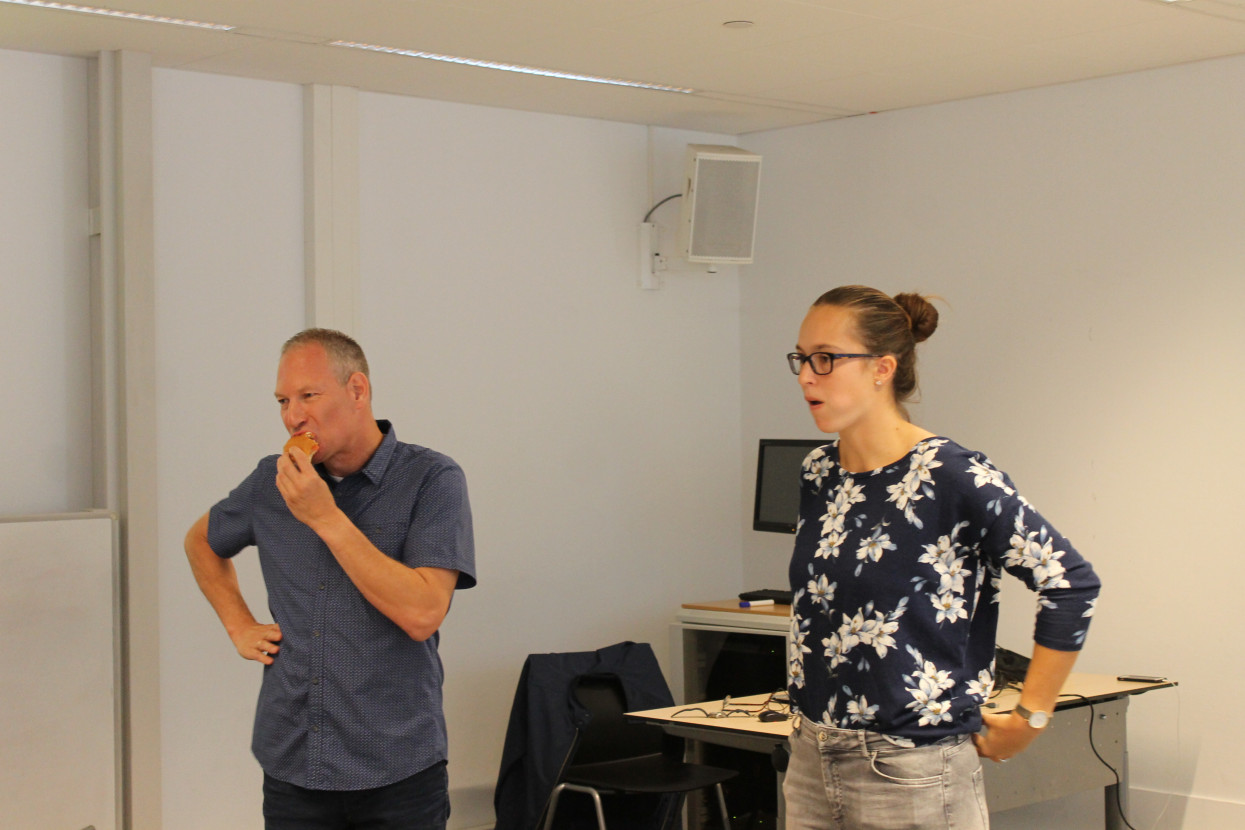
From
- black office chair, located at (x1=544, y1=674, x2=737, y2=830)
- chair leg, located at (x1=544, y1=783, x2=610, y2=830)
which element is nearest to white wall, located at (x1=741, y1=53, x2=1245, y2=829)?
black office chair, located at (x1=544, y1=674, x2=737, y2=830)

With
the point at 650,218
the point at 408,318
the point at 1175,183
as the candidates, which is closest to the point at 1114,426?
the point at 1175,183

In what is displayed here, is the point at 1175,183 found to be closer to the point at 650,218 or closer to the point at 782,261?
the point at 782,261

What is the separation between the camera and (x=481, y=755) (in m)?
4.76

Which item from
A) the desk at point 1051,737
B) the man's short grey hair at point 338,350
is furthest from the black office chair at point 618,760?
the man's short grey hair at point 338,350

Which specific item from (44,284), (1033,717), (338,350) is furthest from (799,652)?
(44,284)

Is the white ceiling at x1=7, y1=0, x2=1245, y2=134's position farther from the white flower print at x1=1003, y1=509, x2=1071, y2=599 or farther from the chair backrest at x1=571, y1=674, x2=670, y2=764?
the white flower print at x1=1003, y1=509, x2=1071, y2=599

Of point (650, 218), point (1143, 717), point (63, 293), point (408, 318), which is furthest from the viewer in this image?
point (650, 218)

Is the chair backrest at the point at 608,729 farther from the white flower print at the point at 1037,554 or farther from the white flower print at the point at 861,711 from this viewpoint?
the white flower print at the point at 1037,554

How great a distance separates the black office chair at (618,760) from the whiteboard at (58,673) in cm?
129

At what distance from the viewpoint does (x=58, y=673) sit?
3.68 m

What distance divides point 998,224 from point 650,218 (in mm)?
1336

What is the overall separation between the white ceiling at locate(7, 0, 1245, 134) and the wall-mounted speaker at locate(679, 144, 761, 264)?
0.33 metres

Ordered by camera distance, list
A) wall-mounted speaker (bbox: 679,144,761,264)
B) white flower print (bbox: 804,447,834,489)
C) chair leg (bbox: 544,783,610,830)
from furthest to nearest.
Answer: wall-mounted speaker (bbox: 679,144,761,264)
chair leg (bbox: 544,783,610,830)
white flower print (bbox: 804,447,834,489)

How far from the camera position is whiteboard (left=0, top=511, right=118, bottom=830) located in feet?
11.8
